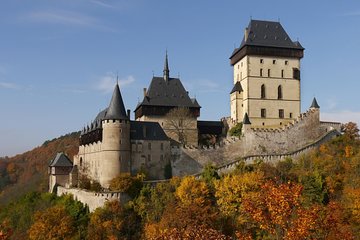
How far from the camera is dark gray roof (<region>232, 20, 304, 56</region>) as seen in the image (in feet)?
173

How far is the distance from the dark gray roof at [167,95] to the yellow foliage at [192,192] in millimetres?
11953

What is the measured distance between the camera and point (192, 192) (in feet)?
126

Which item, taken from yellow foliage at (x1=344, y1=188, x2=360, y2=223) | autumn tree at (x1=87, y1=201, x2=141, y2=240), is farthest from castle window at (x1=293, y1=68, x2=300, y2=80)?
autumn tree at (x1=87, y1=201, x2=141, y2=240)

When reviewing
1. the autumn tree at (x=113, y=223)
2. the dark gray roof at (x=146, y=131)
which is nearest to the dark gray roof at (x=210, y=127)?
the dark gray roof at (x=146, y=131)

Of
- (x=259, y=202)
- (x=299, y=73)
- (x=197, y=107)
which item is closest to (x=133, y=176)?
(x=197, y=107)

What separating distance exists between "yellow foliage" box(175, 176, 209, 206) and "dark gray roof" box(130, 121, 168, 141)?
6184 mm

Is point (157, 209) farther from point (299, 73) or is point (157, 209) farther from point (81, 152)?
point (299, 73)

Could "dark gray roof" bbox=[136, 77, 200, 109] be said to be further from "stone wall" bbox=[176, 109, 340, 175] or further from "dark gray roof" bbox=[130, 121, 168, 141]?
"stone wall" bbox=[176, 109, 340, 175]

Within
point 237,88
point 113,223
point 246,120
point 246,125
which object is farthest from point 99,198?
point 237,88

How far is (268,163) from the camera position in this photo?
4519cm

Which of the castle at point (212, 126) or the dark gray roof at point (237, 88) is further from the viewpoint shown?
the dark gray roof at point (237, 88)

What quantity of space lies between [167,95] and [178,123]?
12.3ft

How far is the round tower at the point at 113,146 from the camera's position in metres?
41.3

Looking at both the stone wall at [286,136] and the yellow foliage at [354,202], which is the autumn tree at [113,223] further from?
the yellow foliage at [354,202]
